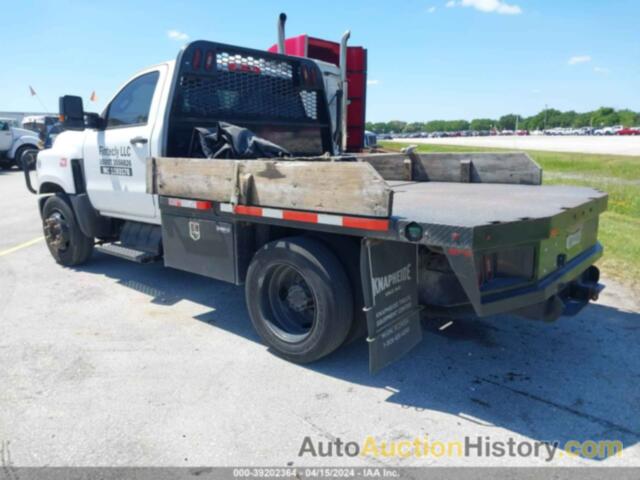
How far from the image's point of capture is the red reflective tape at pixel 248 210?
3923 millimetres

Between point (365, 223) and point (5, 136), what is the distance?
886 inches

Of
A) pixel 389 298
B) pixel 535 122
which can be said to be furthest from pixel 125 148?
pixel 535 122

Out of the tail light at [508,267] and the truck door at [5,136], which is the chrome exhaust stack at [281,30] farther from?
the truck door at [5,136]

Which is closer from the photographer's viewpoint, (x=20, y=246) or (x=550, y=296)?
(x=550, y=296)

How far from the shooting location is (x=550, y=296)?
337cm

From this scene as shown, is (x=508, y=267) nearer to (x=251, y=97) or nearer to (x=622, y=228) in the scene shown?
(x=251, y=97)

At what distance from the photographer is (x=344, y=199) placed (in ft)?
10.9

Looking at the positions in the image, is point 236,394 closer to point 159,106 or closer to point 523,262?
point 523,262

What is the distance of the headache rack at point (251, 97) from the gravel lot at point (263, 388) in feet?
6.25

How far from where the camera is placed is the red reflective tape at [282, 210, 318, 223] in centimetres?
357

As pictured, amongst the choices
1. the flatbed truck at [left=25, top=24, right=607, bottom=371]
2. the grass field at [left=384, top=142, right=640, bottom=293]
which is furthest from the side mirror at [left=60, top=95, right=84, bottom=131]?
the grass field at [left=384, top=142, right=640, bottom=293]

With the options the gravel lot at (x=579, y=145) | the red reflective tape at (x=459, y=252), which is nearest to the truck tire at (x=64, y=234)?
the red reflective tape at (x=459, y=252)

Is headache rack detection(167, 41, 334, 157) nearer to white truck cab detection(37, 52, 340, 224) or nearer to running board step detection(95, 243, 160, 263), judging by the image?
white truck cab detection(37, 52, 340, 224)

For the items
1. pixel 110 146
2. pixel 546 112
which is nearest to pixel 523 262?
pixel 110 146
